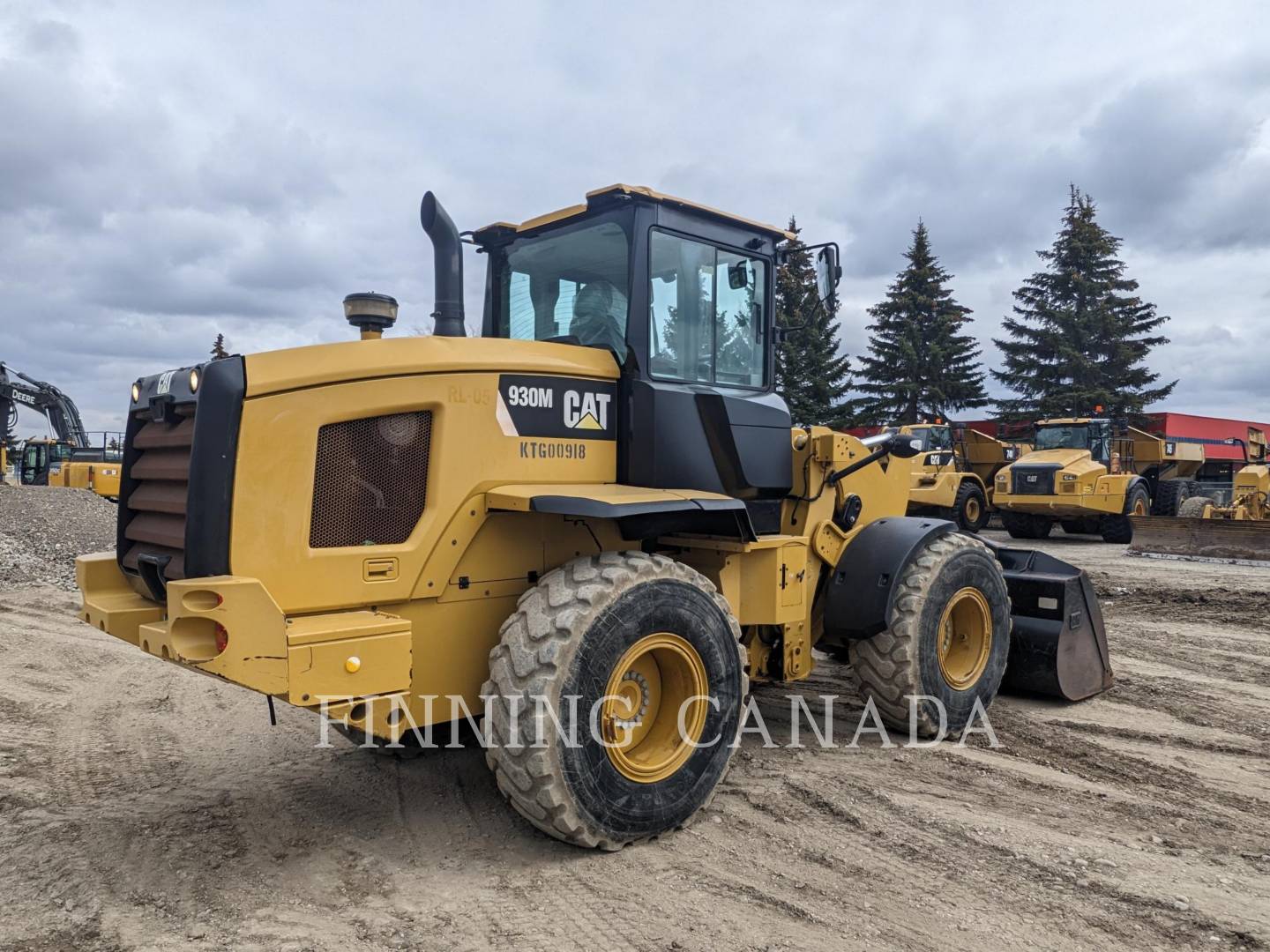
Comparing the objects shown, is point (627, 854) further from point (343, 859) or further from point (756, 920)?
point (343, 859)

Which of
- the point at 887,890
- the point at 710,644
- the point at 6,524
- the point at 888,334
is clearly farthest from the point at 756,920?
the point at 888,334

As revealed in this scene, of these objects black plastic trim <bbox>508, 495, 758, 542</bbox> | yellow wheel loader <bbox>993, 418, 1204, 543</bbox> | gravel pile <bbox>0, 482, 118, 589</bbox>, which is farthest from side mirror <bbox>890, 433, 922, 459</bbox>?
yellow wheel loader <bbox>993, 418, 1204, 543</bbox>

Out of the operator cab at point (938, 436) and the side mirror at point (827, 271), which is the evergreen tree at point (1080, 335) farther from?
the side mirror at point (827, 271)

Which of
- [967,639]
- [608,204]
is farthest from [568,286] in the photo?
[967,639]

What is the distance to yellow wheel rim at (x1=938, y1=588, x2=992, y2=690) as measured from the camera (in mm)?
5727

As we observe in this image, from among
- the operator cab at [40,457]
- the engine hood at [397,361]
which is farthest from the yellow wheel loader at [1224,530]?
the operator cab at [40,457]

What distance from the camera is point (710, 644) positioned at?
4.20m

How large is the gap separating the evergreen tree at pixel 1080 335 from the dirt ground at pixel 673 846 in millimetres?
31907

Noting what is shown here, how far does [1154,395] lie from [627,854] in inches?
1455

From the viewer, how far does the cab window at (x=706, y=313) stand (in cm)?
479

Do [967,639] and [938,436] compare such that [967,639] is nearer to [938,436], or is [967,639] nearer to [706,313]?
[706,313]

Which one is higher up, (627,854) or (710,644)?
(710,644)

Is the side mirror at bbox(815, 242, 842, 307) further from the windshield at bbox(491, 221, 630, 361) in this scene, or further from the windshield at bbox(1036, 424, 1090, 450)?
the windshield at bbox(1036, 424, 1090, 450)

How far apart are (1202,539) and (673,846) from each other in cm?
1423
